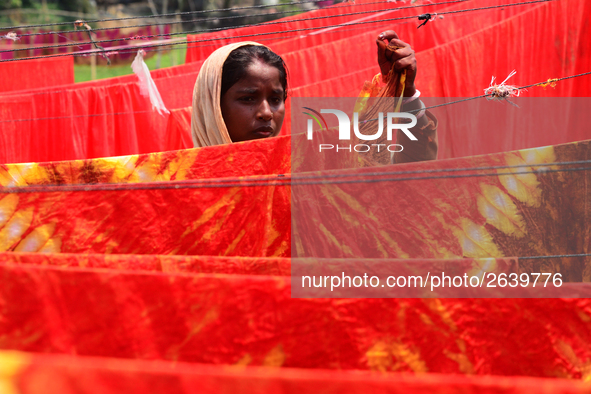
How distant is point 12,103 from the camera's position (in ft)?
6.44

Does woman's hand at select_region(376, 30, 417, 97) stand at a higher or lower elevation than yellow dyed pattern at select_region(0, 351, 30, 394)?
higher

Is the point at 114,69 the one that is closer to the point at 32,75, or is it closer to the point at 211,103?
the point at 32,75

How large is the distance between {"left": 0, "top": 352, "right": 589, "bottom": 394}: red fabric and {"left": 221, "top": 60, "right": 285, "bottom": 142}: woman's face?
739 mm

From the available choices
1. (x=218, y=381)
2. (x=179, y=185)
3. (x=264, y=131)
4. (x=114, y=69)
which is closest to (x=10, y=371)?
(x=218, y=381)

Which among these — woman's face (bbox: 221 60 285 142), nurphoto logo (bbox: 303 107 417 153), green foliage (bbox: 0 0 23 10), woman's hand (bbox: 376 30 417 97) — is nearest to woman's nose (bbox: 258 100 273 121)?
woman's face (bbox: 221 60 285 142)

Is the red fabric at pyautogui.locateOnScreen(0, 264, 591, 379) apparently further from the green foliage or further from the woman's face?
the green foliage

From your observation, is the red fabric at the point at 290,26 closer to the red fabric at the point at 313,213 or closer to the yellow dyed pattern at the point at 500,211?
the red fabric at the point at 313,213

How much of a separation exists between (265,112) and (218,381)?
0.76m

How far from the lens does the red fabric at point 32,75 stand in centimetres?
269

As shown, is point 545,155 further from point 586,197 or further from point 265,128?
point 265,128

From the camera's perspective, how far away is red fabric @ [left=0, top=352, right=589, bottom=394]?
0.32 metres

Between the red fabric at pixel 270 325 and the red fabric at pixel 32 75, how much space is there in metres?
2.67

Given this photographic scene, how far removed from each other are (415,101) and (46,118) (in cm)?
180

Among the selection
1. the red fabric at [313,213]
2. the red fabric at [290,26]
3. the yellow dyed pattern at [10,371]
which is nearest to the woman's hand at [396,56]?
the red fabric at [313,213]
